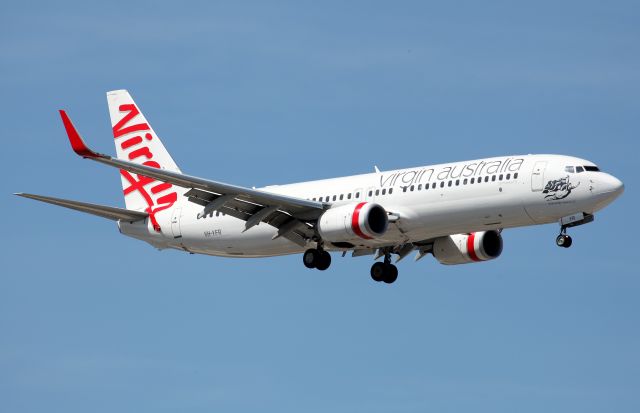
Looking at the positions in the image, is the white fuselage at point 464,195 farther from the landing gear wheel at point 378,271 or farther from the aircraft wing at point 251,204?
the landing gear wheel at point 378,271

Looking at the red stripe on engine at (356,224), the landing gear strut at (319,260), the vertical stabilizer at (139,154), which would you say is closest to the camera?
the red stripe on engine at (356,224)

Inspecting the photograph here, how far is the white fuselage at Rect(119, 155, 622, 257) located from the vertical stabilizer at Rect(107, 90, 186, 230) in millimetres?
5931

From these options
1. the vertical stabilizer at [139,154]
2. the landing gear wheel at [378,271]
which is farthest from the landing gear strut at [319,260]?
the vertical stabilizer at [139,154]

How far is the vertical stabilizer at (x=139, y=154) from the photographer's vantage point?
7212cm

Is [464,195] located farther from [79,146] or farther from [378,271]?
[79,146]

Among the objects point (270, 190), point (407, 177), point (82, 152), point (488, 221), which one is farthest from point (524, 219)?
point (82, 152)

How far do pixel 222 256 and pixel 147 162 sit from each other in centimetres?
784

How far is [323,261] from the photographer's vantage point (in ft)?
214

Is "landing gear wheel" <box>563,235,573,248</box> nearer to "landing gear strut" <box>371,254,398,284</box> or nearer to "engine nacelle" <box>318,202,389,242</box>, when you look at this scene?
"engine nacelle" <box>318,202,389,242</box>

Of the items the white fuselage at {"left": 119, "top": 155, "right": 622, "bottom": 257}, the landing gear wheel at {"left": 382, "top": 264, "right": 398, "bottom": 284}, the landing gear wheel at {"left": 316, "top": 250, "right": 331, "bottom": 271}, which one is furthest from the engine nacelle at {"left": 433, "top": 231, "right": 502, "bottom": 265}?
the landing gear wheel at {"left": 316, "top": 250, "right": 331, "bottom": 271}

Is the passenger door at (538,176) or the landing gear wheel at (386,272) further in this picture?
the landing gear wheel at (386,272)

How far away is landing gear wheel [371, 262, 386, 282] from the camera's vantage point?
68.6m

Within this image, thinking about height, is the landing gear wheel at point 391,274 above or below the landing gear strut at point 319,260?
above

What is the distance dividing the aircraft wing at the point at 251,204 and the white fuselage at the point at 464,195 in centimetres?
103
